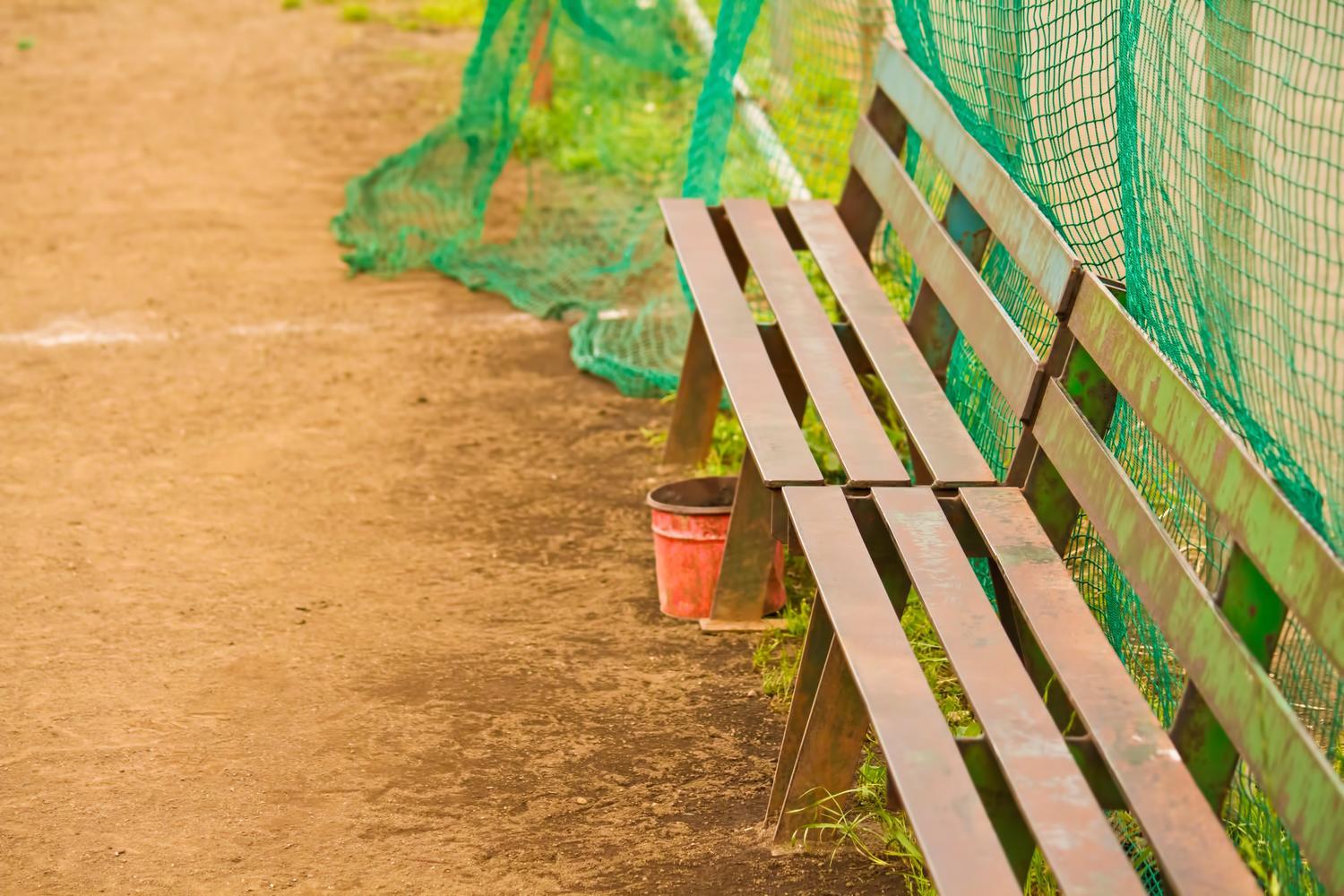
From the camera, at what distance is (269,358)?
5191mm

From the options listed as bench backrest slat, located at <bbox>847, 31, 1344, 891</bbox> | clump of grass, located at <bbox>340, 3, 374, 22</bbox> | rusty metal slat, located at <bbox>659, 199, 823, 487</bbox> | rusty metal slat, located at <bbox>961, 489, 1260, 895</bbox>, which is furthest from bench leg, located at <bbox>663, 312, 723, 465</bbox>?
clump of grass, located at <bbox>340, 3, 374, 22</bbox>

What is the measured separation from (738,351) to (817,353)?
0.62ft

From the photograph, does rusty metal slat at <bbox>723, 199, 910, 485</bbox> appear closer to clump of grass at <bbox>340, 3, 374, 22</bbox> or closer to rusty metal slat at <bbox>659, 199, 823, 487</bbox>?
rusty metal slat at <bbox>659, 199, 823, 487</bbox>

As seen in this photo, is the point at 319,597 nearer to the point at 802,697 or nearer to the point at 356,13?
the point at 802,697

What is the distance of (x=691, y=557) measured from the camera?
11.9 ft

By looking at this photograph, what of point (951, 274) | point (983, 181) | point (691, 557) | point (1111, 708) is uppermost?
point (983, 181)

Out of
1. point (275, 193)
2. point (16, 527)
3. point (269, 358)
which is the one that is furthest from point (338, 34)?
point (16, 527)

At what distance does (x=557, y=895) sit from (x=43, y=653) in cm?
149

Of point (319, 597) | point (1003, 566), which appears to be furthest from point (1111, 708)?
point (319, 597)

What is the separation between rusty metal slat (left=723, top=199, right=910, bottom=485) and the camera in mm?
2953

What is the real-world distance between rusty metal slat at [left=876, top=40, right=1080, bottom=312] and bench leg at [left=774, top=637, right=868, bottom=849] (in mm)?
803

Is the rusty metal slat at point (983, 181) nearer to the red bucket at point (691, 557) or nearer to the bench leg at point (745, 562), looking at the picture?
the bench leg at point (745, 562)

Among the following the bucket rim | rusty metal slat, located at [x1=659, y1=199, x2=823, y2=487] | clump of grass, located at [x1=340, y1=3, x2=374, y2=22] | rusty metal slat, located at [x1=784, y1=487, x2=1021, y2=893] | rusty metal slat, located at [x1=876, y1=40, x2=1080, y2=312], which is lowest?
the bucket rim

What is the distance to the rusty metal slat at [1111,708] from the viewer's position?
6.27ft
